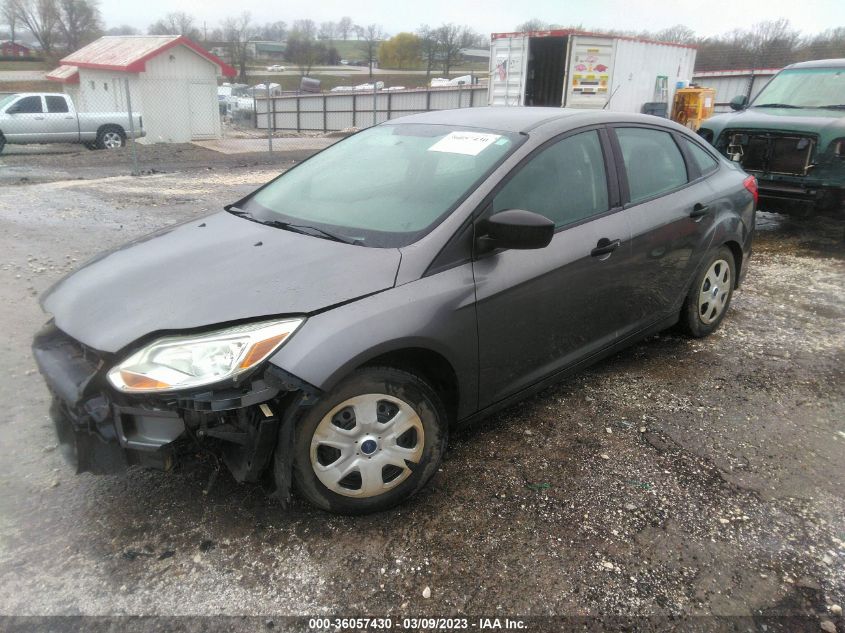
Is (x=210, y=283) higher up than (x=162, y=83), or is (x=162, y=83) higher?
(x=162, y=83)

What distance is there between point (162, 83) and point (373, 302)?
71.8 ft

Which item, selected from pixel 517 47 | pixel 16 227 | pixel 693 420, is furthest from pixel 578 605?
pixel 517 47

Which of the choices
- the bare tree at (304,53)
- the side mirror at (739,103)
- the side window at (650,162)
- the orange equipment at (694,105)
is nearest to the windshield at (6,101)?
the side mirror at (739,103)

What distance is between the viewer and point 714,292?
175 inches

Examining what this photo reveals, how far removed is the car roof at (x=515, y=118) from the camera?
Answer: 3.30m

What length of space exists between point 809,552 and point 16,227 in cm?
820

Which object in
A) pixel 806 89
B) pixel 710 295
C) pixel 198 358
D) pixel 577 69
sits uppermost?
pixel 577 69

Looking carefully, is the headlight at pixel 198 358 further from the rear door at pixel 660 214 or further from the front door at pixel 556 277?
the rear door at pixel 660 214

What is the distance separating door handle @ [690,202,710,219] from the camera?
3947 millimetres

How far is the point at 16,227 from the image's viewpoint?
7316 millimetres

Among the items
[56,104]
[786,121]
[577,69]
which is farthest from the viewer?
[56,104]

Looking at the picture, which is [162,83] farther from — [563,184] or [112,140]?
[563,184]

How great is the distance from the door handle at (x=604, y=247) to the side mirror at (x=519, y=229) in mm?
697

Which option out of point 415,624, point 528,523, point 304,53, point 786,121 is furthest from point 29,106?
point 304,53
